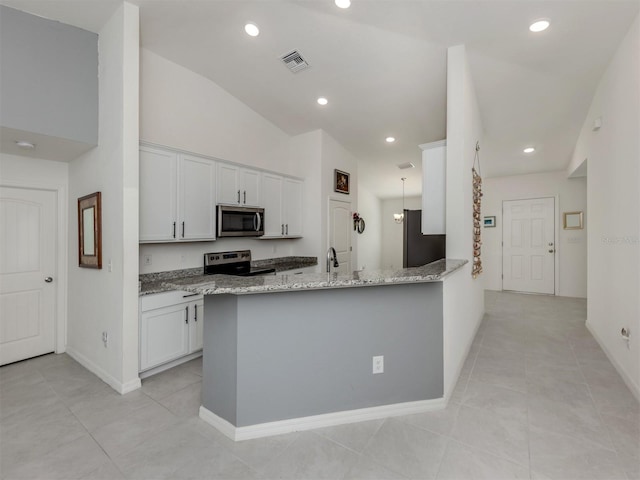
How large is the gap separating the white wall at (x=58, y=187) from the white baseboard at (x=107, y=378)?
1.42ft

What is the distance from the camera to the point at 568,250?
5812 mm

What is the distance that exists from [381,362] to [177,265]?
8.37 feet

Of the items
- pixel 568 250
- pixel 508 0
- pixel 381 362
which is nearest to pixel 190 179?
pixel 381 362

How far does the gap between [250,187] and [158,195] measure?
1.23 metres

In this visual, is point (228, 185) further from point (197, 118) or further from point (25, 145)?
point (25, 145)

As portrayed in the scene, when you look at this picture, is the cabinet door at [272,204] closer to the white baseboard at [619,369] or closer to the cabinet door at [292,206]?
the cabinet door at [292,206]

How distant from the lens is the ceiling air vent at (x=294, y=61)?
3.27 meters

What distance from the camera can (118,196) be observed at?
248 centimetres

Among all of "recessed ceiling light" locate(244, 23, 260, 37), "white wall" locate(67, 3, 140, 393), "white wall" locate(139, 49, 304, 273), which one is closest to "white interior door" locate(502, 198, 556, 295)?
"white wall" locate(139, 49, 304, 273)

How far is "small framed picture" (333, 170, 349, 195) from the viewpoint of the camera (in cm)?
520

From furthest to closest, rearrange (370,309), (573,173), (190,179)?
(573,173) → (190,179) → (370,309)

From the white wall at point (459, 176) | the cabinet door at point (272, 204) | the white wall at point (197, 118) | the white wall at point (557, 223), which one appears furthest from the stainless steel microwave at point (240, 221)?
the white wall at point (557, 223)

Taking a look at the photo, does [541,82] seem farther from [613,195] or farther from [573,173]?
[573,173]

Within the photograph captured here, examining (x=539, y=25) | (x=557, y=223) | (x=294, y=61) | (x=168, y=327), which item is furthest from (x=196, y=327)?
(x=557, y=223)
